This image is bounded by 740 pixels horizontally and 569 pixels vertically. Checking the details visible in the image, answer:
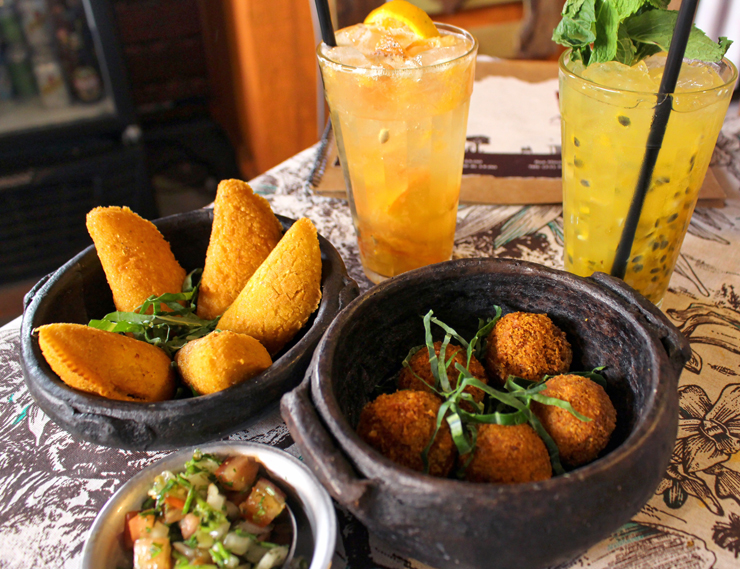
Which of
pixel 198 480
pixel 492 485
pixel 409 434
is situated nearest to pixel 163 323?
pixel 198 480

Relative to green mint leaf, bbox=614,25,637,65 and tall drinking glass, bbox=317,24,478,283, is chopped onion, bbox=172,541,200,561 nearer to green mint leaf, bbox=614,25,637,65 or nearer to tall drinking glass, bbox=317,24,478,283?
tall drinking glass, bbox=317,24,478,283

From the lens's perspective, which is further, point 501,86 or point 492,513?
point 501,86

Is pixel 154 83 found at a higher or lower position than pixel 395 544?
lower

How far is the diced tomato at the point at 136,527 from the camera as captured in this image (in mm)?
483

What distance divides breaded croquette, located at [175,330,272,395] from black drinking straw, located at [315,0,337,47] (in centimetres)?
44

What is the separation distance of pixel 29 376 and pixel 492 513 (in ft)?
1.60

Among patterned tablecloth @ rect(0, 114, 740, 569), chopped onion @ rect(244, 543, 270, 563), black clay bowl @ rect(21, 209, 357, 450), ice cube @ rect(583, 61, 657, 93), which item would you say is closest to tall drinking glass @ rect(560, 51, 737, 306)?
ice cube @ rect(583, 61, 657, 93)

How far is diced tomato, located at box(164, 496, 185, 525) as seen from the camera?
493 mm

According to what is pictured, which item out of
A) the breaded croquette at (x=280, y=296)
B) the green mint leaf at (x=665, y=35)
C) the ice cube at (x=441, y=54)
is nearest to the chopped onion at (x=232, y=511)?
the breaded croquette at (x=280, y=296)

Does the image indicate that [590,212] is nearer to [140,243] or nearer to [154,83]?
[140,243]

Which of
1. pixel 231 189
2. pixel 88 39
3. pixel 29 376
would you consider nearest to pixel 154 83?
pixel 88 39

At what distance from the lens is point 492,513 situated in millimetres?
402

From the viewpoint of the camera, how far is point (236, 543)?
47cm

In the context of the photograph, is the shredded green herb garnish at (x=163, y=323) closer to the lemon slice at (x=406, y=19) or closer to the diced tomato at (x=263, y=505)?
the diced tomato at (x=263, y=505)
